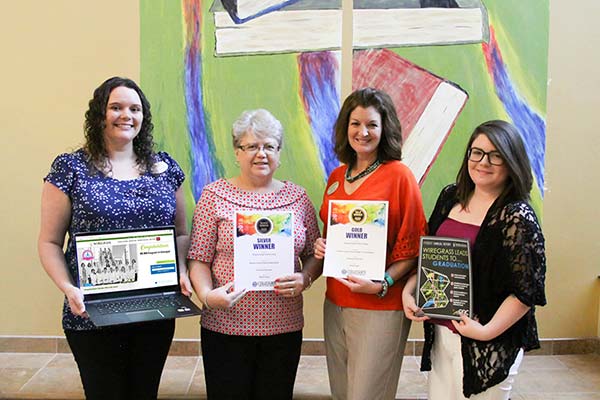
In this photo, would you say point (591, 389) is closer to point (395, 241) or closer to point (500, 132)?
point (395, 241)

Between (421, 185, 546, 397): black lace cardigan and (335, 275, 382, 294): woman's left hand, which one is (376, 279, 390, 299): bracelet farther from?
(421, 185, 546, 397): black lace cardigan

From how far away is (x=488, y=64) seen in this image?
10.4 ft

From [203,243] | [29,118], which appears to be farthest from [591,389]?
[29,118]

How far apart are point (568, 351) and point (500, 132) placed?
7.38ft

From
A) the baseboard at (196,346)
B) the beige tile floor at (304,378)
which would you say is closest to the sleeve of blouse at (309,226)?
the beige tile floor at (304,378)

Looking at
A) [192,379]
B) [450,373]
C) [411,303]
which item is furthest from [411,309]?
[192,379]

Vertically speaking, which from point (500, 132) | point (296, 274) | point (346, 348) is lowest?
point (346, 348)

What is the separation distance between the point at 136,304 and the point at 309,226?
664 mm

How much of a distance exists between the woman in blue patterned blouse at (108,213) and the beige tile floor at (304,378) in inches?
36.7

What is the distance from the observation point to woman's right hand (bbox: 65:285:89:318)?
1.76 meters

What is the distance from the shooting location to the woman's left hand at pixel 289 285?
190 cm

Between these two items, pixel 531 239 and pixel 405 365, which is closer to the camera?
pixel 531 239

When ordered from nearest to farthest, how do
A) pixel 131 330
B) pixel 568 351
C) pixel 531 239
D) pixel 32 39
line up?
pixel 531 239 → pixel 131 330 → pixel 32 39 → pixel 568 351

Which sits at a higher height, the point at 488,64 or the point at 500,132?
the point at 488,64
